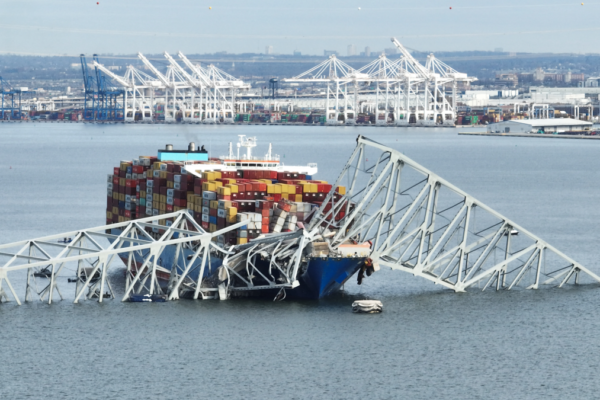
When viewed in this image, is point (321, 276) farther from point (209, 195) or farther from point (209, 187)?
point (209, 187)

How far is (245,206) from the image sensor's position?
45.3 m

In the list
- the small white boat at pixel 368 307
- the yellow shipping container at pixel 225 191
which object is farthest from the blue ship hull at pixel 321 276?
the yellow shipping container at pixel 225 191

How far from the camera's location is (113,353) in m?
34.9

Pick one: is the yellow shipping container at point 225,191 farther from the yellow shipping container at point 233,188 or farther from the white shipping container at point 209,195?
the white shipping container at point 209,195

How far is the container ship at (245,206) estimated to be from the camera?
41938 mm

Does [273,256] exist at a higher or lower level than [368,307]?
higher

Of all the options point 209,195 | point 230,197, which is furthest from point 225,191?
point 209,195

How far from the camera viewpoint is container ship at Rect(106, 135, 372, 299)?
41938 mm

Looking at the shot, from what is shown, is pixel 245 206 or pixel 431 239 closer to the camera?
pixel 245 206

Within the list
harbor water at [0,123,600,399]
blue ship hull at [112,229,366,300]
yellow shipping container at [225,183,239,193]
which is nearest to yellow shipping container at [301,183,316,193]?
yellow shipping container at [225,183,239,193]

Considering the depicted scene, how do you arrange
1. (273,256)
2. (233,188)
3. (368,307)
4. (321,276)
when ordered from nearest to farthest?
1. (368,307)
2. (273,256)
3. (321,276)
4. (233,188)

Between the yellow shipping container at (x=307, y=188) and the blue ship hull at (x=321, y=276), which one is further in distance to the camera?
the yellow shipping container at (x=307, y=188)

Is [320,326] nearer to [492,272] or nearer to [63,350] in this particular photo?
[63,350]

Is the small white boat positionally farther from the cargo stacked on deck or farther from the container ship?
the cargo stacked on deck
